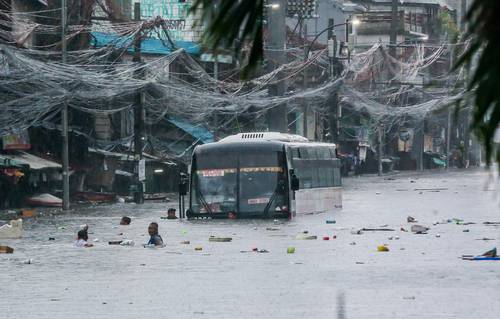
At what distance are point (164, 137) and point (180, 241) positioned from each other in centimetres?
3106

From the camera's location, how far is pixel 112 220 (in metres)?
39.1

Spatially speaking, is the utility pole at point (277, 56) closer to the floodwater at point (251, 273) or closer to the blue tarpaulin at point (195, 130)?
the blue tarpaulin at point (195, 130)

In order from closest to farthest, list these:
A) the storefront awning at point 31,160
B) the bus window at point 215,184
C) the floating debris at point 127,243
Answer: the floating debris at point 127,243, the bus window at point 215,184, the storefront awning at point 31,160

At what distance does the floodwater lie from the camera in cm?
1580

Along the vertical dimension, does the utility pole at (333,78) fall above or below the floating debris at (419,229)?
above

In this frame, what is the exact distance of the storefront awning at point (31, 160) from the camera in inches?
1786

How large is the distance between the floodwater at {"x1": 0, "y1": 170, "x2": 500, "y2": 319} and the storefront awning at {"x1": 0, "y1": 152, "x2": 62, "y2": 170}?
660cm

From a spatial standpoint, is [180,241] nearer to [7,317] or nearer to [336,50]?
[7,317]

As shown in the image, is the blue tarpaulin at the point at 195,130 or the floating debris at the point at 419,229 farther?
the blue tarpaulin at the point at 195,130

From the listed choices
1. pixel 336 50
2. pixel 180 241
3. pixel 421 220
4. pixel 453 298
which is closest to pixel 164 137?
pixel 336 50

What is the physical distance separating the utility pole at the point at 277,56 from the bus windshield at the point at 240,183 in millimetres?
20745

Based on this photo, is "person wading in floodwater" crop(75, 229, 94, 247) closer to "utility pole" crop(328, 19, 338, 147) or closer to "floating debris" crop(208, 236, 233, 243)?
"floating debris" crop(208, 236, 233, 243)

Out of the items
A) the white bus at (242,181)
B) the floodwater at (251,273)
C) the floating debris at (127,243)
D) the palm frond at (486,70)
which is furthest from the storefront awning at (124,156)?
the palm frond at (486,70)

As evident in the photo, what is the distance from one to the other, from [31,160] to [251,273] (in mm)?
27290
